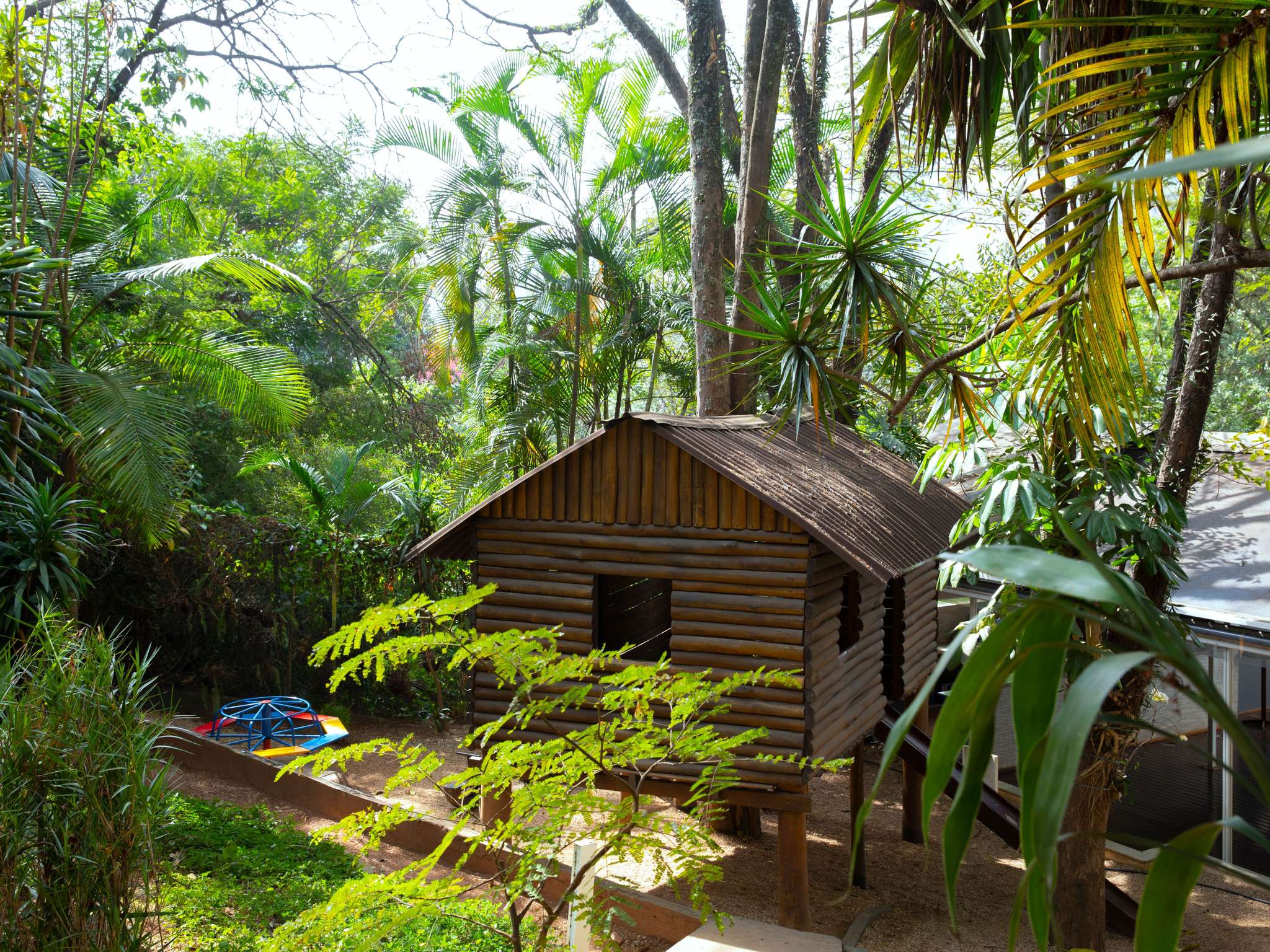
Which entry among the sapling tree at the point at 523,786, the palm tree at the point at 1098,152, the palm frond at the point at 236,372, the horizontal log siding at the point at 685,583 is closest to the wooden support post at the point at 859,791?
the horizontal log siding at the point at 685,583

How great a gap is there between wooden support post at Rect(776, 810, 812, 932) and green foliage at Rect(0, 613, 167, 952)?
4361 millimetres

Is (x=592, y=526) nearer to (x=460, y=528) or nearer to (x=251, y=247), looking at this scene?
(x=460, y=528)

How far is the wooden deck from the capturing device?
9.62 meters

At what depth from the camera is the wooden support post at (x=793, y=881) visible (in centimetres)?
723

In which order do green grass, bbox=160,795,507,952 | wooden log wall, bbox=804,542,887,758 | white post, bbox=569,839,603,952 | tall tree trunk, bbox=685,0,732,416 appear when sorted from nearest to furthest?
green grass, bbox=160,795,507,952, white post, bbox=569,839,603,952, wooden log wall, bbox=804,542,887,758, tall tree trunk, bbox=685,0,732,416

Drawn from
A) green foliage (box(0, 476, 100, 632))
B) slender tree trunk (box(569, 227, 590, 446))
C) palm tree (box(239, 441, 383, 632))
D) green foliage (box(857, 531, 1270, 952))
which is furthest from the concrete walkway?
slender tree trunk (box(569, 227, 590, 446))

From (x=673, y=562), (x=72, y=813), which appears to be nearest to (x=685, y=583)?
(x=673, y=562)

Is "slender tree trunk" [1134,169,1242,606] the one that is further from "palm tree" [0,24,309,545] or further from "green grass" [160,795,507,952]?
"palm tree" [0,24,309,545]

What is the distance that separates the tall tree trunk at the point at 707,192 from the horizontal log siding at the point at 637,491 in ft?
13.0

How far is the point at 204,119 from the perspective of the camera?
2006cm

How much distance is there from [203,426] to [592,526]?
954 centimetres

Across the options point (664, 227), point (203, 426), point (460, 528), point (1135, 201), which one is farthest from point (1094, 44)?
point (203, 426)

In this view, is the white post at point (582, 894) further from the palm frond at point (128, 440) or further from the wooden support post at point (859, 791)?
the palm frond at point (128, 440)

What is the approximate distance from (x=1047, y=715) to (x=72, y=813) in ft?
15.7
